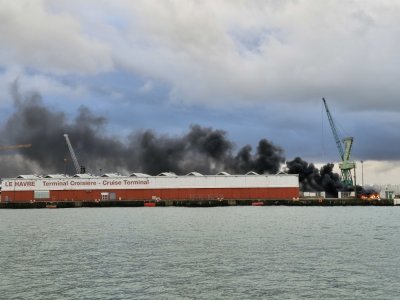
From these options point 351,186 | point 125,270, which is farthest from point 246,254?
point 351,186

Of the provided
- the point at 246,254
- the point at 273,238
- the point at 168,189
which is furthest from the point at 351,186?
the point at 246,254

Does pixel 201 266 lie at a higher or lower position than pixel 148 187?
lower

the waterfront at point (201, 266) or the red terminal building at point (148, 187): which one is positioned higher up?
the red terminal building at point (148, 187)

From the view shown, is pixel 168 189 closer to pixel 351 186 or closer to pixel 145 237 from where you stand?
pixel 351 186

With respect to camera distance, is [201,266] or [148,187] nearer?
[201,266]

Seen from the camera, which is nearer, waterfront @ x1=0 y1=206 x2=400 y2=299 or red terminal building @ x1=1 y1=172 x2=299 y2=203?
waterfront @ x1=0 y1=206 x2=400 y2=299

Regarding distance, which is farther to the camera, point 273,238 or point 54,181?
point 54,181

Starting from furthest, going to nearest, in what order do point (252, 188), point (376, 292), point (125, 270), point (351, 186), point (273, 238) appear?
1. point (351, 186)
2. point (252, 188)
3. point (273, 238)
4. point (125, 270)
5. point (376, 292)

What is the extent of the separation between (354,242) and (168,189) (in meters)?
113

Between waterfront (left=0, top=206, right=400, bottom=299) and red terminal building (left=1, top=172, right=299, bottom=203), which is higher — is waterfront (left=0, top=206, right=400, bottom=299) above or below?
below

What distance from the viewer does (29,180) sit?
174m

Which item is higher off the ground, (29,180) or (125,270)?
(29,180)

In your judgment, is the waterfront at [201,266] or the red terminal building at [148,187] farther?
the red terminal building at [148,187]

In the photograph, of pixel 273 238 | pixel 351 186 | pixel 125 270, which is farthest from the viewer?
pixel 351 186
